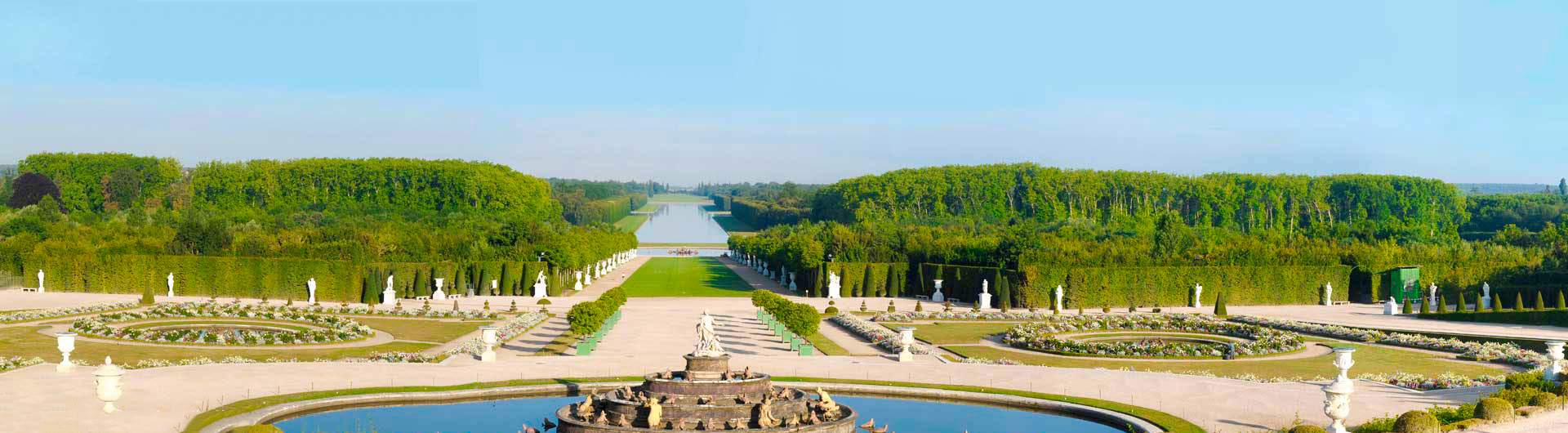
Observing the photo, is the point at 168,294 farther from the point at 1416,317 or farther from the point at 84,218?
the point at 1416,317

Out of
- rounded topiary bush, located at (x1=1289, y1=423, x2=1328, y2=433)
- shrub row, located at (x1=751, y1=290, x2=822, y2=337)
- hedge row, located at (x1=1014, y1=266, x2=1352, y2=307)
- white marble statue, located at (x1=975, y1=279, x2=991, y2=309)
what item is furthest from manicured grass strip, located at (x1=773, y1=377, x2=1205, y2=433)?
hedge row, located at (x1=1014, y1=266, x2=1352, y2=307)

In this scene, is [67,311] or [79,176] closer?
[67,311]

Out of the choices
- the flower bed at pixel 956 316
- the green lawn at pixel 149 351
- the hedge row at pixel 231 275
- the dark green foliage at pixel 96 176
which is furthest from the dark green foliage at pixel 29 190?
the flower bed at pixel 956 316

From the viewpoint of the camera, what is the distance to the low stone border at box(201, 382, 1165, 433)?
25469 mm

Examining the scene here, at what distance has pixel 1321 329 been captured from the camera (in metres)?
45.7

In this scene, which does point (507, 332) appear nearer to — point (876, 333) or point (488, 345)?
point (488, 345)

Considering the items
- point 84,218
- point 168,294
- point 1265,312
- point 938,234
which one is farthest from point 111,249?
point 1265,312

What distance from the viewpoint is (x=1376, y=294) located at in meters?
63.1

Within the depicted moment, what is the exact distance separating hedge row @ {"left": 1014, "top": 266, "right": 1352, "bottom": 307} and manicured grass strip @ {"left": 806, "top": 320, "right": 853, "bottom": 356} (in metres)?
16.5

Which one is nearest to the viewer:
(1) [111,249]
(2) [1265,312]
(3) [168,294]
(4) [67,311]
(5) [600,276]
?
(4) [67,311]

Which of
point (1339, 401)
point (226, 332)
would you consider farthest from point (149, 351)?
point (1339, 401)

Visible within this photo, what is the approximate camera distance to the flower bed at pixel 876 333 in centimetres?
Result: 3897

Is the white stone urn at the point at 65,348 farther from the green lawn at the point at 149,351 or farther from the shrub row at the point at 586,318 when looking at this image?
the shrub row at the point at 586,318

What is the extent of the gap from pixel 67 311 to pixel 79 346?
518 inches
